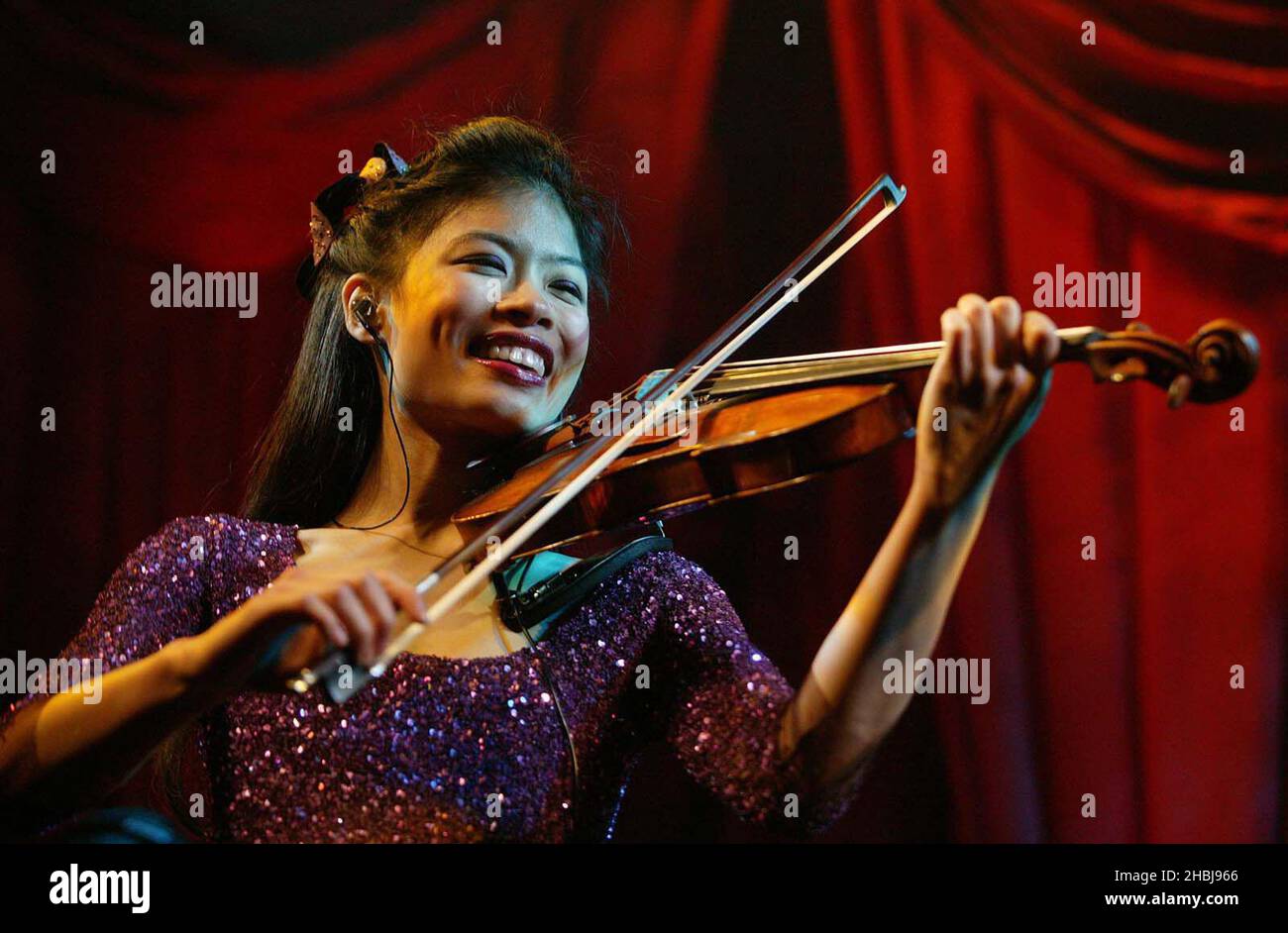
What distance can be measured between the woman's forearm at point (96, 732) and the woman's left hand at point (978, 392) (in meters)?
0.58

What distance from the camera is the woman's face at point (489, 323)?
3.91ft

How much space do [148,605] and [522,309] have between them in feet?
1.56

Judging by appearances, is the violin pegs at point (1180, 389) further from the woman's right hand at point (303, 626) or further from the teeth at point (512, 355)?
the teeth at point (512, 355)

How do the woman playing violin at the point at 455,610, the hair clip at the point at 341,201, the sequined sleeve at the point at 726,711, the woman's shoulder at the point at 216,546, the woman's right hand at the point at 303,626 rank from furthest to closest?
1. the hair clip at the point at 341,201
2. the woman's shoulder at the point at 216,546
3. the sequined sleeve at the point at 726,711
4. the woman playing violin at the point at 455,610
5. the woman's right hand at the point at 303,626

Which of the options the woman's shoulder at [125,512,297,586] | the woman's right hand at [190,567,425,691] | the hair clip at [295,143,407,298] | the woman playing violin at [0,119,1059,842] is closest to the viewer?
the woman's right hand at [190,567,425,691]

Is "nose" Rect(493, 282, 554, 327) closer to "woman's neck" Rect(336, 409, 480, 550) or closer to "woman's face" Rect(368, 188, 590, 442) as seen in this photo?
"woman's face" Rect(368, 188, 590, 442)

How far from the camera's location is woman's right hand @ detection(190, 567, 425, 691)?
0.74 metres

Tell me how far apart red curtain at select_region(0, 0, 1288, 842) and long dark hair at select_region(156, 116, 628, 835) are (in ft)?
1.38

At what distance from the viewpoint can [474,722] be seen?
1.11 meters

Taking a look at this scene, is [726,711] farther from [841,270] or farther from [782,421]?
[841,270]

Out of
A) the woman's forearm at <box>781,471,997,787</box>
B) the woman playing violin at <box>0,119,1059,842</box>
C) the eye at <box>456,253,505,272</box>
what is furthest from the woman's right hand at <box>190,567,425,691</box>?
the eye at <box>456,253,505,272</box>

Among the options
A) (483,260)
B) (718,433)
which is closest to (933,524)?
(718,433)

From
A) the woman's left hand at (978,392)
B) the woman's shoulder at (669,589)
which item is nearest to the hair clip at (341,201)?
the woman's shoulder at (669,589)
